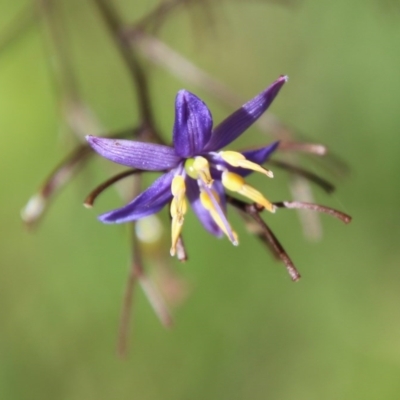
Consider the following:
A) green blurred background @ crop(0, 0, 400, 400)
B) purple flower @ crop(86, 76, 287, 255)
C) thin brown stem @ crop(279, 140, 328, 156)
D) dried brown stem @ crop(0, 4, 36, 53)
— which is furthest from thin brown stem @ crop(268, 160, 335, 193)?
green blurred background @ crop(0, 0, 400, 400)

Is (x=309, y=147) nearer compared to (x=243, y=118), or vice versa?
(x=243, y=118)

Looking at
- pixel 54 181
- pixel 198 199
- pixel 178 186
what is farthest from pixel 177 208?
pixel 54 181

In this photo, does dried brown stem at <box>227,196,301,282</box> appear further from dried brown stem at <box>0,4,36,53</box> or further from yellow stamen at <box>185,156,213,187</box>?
dried brown stem at <box>0,4,36,53</box>

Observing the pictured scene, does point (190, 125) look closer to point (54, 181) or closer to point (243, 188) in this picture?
point (243, 188)

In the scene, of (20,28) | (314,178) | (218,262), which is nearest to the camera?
(314,178)

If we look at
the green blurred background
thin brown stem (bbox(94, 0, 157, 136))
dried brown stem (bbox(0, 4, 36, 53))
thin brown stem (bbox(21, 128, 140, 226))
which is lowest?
the green blurred background

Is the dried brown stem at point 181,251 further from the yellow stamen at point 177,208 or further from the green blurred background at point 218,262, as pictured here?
the green blurred background at point 218,262

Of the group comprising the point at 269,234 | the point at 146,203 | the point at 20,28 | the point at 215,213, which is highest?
the point at 20,28
